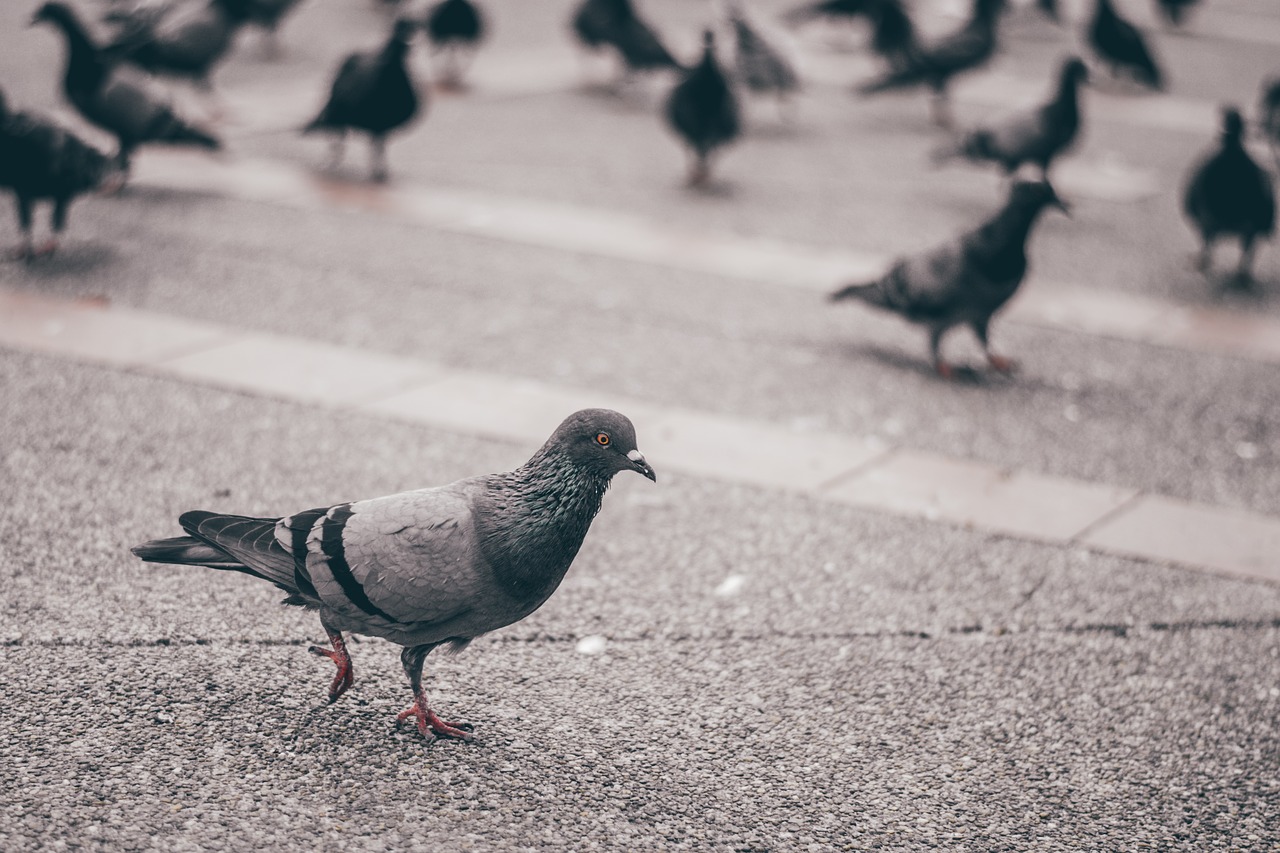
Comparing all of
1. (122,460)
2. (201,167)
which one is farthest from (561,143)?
(122,460)

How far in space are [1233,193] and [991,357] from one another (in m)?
2.86

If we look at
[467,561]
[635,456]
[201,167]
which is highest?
[635,456]

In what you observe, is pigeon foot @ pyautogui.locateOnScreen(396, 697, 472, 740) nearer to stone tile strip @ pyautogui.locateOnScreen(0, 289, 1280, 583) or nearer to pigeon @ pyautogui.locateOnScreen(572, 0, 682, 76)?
stone tile strip @ pyautogui.locateOnScreen(0, 289, 1280, 583)

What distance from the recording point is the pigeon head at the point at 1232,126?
28.8 feet

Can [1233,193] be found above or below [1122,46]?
below

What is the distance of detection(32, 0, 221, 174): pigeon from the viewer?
8938 millimetres

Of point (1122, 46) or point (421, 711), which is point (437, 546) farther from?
point (1122, 46)

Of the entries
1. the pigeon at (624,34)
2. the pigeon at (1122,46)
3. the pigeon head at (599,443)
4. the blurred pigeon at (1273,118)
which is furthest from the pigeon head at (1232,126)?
the pigeon head at (599,443)

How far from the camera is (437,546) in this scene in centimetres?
342

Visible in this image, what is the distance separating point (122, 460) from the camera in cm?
534

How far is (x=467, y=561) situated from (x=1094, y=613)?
2.59 m

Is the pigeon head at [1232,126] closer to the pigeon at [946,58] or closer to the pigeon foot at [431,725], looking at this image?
the pigeon at [946,58]

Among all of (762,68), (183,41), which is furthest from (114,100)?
(762,68)

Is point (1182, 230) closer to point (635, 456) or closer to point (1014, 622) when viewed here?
point (1014, 622)
